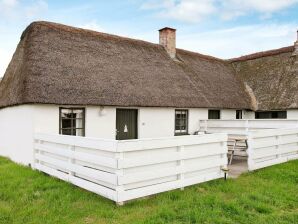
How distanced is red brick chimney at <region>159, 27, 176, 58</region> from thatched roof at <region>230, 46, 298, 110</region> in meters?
5.35

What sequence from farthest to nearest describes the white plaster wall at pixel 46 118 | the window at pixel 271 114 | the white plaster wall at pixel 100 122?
the window at pixel 271 114 < the white plaster wall at pixel 100 122 < the white plaster wall at pixel 46 118

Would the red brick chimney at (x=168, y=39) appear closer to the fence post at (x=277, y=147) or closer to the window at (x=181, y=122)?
the window at (x=181, y=122)

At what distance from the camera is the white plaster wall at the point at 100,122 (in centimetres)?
1094

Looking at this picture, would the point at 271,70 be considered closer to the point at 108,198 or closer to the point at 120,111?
the point at 120,111

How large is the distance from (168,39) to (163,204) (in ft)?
42.9

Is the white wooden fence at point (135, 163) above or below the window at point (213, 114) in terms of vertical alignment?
below

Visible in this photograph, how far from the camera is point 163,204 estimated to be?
598 centimetres

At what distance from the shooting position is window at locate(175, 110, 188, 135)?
14.2 m

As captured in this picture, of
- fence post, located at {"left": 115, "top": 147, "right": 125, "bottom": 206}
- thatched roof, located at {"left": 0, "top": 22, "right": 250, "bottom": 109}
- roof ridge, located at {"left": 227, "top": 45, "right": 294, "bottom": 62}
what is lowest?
fence post, located at {"left": 115, "top": 147, "right": 125, "bottom": 206}

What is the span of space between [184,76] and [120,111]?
5064mm

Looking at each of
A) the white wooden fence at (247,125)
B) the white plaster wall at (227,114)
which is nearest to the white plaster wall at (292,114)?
the white plaster wall at (227,114)

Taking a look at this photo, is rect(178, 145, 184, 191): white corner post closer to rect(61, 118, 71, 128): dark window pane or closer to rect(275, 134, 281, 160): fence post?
rect(275, 134, 281, 160): fence post

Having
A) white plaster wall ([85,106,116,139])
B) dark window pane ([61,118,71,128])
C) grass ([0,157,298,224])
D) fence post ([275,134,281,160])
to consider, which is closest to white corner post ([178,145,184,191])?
grass ([0,157,298,224])

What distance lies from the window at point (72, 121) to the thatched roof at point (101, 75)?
617 mm
